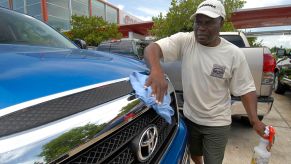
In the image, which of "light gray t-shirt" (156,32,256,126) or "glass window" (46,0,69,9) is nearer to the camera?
"light gray t-shirt" (156,32,256,126)

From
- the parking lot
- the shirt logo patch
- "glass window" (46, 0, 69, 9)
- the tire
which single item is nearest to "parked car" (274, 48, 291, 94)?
the tire

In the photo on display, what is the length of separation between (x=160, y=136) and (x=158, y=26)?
10.2 m

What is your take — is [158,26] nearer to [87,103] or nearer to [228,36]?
[228,36]

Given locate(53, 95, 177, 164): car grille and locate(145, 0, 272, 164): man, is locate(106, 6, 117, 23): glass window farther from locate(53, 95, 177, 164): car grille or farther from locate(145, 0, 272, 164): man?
locate(53, 95, 177, 164): car grille

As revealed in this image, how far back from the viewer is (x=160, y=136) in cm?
159

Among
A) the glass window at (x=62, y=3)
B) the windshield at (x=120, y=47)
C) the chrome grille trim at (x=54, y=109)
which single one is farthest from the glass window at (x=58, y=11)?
the chrome grille trim at (x=54, y=109)

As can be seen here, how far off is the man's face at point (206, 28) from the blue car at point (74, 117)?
24.7 inches

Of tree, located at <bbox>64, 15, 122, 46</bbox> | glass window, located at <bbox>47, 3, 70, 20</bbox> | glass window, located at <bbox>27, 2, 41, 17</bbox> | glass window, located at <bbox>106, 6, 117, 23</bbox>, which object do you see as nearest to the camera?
tree, located at <bbox>64, 15, 122, 46</bbox>

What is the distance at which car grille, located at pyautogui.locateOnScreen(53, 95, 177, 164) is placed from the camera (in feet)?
3.29

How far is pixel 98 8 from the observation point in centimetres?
3925

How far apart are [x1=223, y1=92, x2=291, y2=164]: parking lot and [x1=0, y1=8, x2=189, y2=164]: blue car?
1814 mm

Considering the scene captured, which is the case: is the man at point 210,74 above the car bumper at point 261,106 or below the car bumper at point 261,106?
above

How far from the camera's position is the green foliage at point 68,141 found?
853 mm

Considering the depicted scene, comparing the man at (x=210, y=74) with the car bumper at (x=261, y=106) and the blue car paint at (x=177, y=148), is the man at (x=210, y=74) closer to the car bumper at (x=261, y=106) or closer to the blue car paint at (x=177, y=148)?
the blue car paint at (x=177, y=148)
